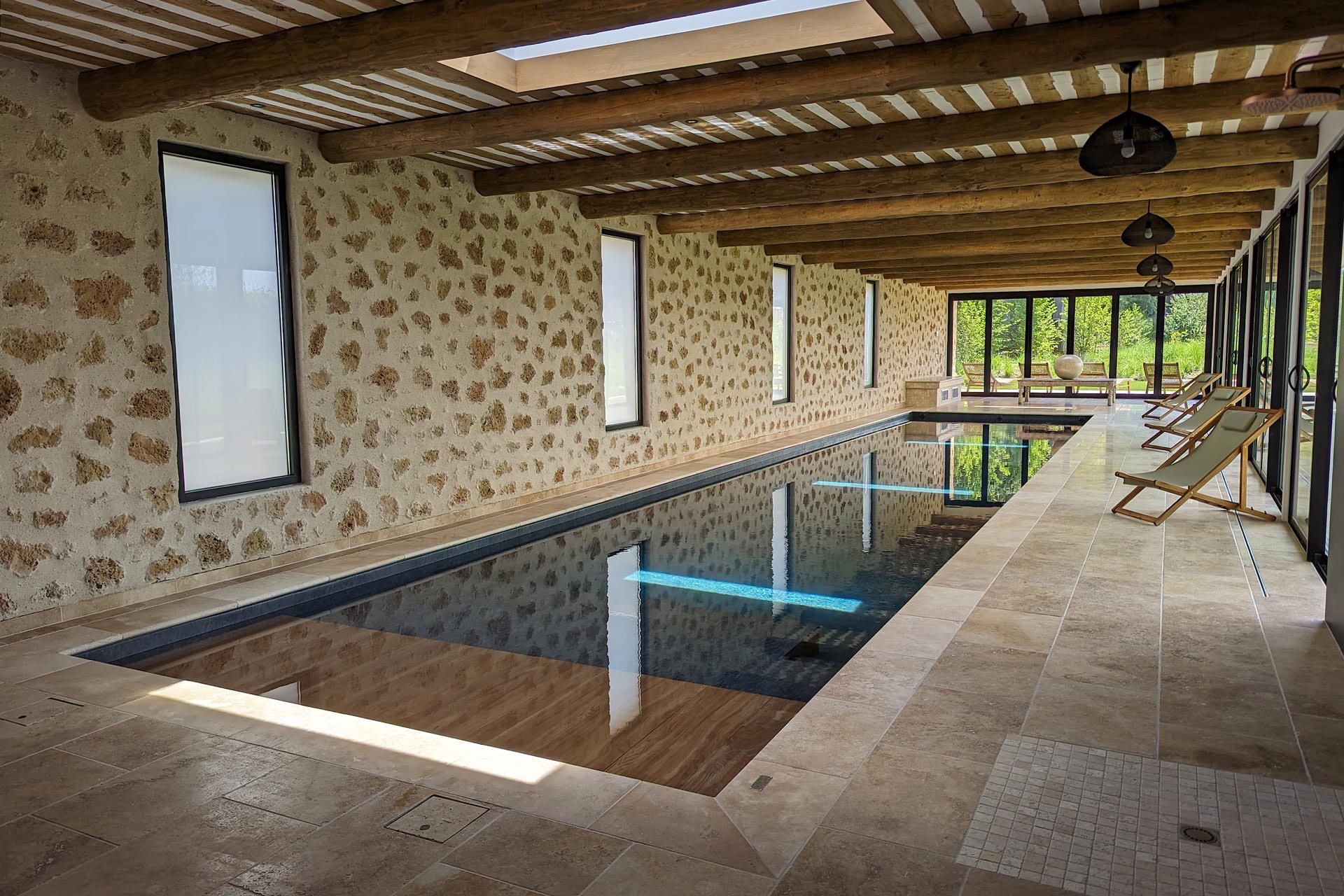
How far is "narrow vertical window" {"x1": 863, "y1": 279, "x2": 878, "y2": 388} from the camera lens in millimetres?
15680

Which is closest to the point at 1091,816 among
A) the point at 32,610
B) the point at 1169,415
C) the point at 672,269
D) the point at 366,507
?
the point at 32,610

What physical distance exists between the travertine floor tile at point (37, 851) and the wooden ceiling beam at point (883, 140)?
5069 mm

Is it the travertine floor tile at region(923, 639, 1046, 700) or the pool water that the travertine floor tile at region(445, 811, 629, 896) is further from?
the travertine floor tile at region(923, 639, 1046, 700)

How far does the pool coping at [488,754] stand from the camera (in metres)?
2.33

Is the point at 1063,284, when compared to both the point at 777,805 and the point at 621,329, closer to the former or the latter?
→ the point at 621,329

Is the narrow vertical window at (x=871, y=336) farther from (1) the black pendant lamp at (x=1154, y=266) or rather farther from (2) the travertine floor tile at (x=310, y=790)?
(2) the travertine floor tile at (x=310, y=790)

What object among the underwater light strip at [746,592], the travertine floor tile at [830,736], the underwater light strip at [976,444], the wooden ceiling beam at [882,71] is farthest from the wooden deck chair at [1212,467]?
the underwater light strip at [976,444]

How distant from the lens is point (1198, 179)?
6.84m

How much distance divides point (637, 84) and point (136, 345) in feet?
9.23

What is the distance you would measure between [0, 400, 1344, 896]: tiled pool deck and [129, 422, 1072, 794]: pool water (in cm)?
30

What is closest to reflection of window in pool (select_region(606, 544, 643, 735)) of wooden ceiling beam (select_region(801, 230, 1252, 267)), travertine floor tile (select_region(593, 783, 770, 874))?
travertine floor tile (select_region(593, 783, 770, 874))

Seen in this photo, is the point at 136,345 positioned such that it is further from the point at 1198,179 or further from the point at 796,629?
the point at 1198,179

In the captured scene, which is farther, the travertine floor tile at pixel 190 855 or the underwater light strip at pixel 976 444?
the underwater light strip at pixel 976 444

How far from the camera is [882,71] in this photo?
4.14 m
